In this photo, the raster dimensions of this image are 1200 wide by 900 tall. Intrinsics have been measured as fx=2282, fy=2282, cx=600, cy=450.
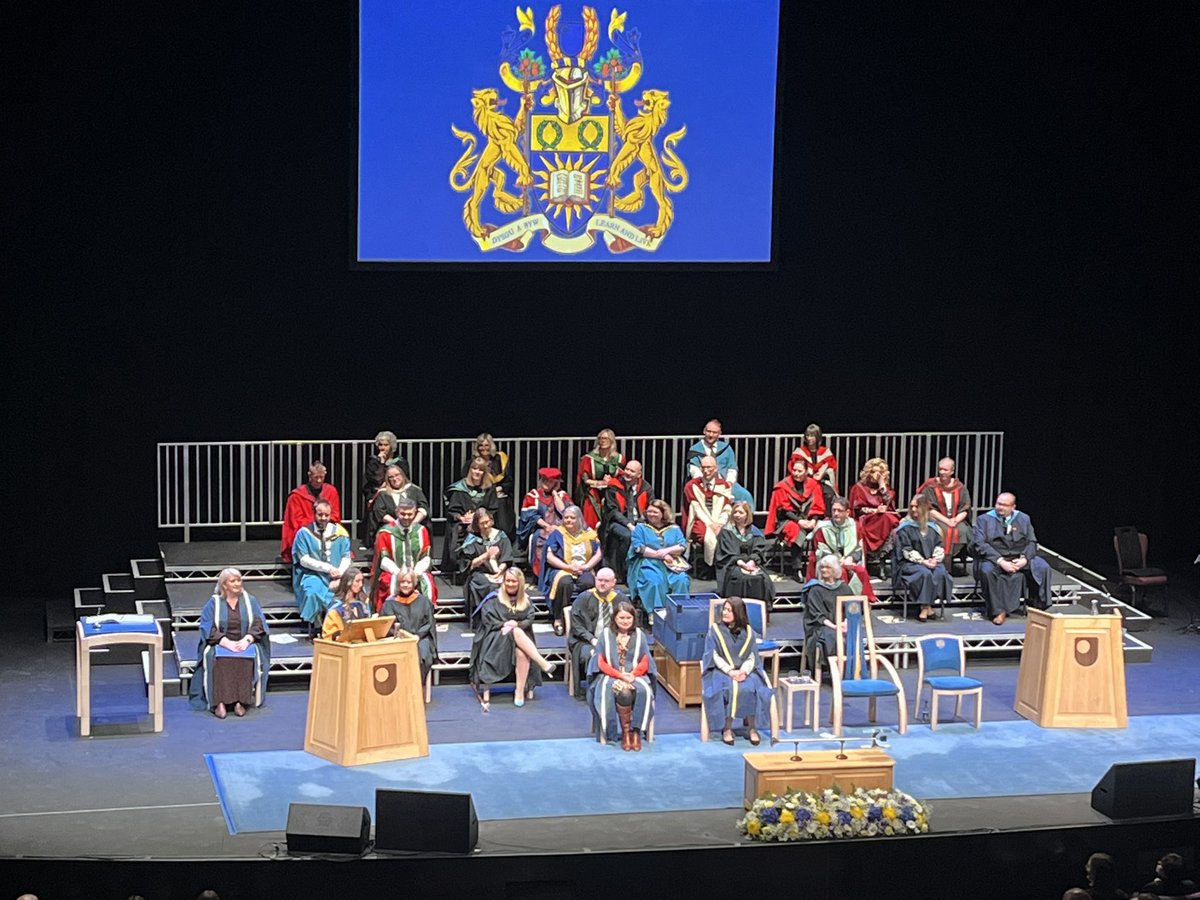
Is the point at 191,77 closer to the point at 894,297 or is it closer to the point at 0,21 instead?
the point at 0,21

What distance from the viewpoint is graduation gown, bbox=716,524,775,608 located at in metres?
14.7

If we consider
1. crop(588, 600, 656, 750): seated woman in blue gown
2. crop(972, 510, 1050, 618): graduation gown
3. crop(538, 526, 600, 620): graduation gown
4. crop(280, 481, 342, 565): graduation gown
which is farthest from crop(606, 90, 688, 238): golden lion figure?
crop(588, 600, 656, 750): seated woman in blue gown

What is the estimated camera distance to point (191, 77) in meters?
15.6

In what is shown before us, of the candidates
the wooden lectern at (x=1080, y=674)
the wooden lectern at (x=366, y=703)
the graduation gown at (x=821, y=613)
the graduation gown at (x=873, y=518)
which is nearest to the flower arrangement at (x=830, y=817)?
the wooden lectern at (x=366, y=703)

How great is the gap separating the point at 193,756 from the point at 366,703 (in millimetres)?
1020

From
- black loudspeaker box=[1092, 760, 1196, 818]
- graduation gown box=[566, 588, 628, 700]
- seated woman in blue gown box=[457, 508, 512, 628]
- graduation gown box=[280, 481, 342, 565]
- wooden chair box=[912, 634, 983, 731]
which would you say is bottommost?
black loudspeaker box=[1092, 760, 1196, 818]

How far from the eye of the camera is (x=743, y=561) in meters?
14.8

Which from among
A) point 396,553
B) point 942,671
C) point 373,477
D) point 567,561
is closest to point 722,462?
point 567,561

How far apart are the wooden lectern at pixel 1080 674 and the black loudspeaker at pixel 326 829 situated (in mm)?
4769

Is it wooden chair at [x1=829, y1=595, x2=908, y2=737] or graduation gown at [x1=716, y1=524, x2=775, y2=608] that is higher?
graduation gown at [x1=716, y1=524, x2=775, y2=608]

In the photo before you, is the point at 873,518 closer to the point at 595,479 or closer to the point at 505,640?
the point at 595,479

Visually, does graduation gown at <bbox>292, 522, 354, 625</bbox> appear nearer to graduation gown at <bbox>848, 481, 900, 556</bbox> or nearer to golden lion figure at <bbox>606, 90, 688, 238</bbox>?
golden lion figure at <bbox>606, 90, 688, 238</bbox>

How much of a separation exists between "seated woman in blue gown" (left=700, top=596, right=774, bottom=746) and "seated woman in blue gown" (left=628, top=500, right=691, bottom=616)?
1501mm

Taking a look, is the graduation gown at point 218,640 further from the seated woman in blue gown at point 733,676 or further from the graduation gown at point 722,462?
the graduation gown at point 722,462
